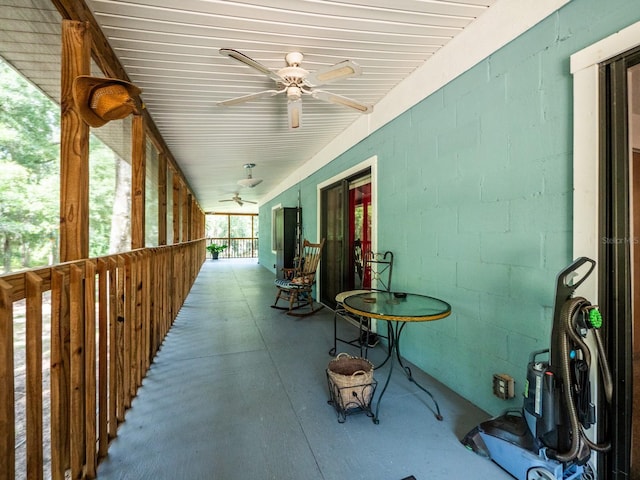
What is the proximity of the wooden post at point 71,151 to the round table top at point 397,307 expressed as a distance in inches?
59.7


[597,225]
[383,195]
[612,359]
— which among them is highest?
[383,195]

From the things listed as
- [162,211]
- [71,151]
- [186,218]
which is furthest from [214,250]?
[71,151]

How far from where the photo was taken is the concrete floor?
4.76 feet

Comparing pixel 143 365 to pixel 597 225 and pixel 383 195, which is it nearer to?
pixel 383 195

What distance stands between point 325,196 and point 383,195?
6.40ft

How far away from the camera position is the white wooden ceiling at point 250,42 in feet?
5.65

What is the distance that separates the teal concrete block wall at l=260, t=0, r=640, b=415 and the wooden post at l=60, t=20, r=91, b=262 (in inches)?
86.8

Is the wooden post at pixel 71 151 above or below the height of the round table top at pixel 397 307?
above

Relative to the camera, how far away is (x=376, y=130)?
10.2 ft

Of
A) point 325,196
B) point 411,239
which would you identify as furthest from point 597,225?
point 325,196

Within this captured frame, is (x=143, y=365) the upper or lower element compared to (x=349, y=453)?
upper

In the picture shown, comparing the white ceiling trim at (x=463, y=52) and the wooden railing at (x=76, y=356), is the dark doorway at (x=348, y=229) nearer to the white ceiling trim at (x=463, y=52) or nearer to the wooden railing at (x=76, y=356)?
the white ceiling trim at (x=463, y=52)

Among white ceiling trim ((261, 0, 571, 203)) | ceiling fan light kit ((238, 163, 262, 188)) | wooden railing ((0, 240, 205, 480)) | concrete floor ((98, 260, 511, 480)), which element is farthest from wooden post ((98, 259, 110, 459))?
ceiling fan light kit ((238, 163, 262, 188))

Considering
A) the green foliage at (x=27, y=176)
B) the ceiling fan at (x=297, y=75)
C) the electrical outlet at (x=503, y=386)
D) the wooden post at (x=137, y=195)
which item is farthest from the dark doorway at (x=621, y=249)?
the wooden post at (x=137, y=195)
